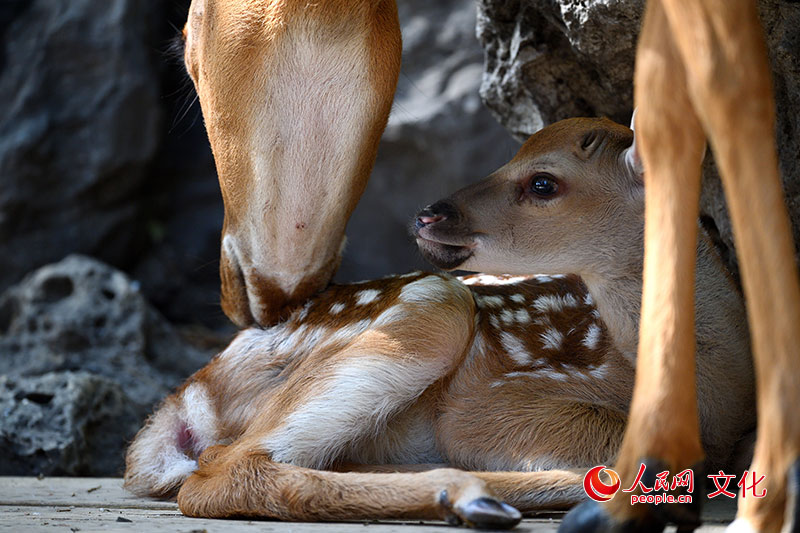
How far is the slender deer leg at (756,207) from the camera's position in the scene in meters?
1.88

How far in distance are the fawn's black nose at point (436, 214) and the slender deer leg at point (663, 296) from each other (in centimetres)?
120

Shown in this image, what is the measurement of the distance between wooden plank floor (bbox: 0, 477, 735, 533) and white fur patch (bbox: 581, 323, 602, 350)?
0.70 m

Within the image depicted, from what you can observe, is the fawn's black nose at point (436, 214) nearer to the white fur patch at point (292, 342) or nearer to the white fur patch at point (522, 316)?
the white fur patch at point (522, 316)

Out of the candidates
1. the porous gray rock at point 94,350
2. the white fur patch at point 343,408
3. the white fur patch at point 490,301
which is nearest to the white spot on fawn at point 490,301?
the white fur patch at point 490,301

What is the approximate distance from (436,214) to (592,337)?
700 mm

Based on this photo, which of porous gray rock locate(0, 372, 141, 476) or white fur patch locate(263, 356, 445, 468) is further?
porous gray rock locate(0, 372, 141, 476)

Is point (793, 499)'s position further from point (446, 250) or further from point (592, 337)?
point (446, 250)

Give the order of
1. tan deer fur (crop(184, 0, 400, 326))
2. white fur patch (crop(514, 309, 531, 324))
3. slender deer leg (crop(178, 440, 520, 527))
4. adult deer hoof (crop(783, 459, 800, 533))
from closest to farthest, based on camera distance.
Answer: adult deer hoof (crop(783, 459, 800, 533)), slender deer leg (crop(178, 440, 520, 527)), tan deer fur (crop(184, 0, 400, 326)), white fur patch (crop(514, 309, 531, 324))

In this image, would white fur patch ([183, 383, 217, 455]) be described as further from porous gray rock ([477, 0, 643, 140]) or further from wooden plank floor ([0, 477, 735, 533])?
porous gray rock ([477, 0, 643, 140])

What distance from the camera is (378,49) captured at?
337cm

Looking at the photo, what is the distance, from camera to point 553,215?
3.34 metres

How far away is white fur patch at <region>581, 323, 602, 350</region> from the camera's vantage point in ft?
11.1

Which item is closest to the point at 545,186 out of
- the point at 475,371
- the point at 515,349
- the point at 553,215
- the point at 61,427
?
the point at 553,215

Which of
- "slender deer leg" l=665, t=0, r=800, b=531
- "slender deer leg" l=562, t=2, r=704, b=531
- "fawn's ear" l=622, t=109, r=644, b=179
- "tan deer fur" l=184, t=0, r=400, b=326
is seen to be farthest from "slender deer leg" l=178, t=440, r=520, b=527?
"fawn's ear" l=622, t=109, r=644, b=179
